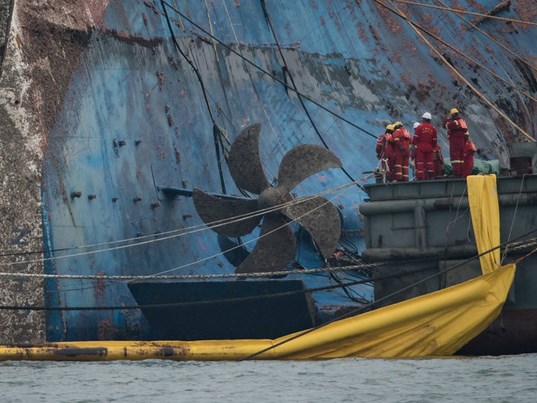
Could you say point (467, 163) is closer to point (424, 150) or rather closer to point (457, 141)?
point (457, 141)

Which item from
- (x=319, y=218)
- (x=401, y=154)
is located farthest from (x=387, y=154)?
(x=319, y=218)

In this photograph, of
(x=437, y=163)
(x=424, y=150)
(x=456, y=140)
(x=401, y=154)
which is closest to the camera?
(x=456, y=140)

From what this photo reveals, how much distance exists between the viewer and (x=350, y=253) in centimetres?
2928

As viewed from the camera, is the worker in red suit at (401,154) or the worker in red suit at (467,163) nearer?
the worker in red suit at (467,163)

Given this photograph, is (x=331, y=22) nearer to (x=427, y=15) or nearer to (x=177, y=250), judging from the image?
(x=427, y=15)

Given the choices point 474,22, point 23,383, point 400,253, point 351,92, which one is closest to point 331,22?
point 351,92

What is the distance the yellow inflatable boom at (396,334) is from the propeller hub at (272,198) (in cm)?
338

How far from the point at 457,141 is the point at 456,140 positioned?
2 centimetres

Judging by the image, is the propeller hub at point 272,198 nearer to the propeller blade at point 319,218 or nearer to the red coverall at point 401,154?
the propeller blade at point 319,218

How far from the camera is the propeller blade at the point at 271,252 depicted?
989 inches

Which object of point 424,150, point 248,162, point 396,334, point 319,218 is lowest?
point 396,334

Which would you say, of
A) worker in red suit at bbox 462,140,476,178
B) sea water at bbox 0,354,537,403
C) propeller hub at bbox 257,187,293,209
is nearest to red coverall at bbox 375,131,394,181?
worker in red suit at bbox 462,140,476,178

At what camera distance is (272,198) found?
25.4 metres

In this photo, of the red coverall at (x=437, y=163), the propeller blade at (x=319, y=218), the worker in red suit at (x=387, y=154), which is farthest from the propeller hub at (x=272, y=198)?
the red coverall at (x=437, y=163)
